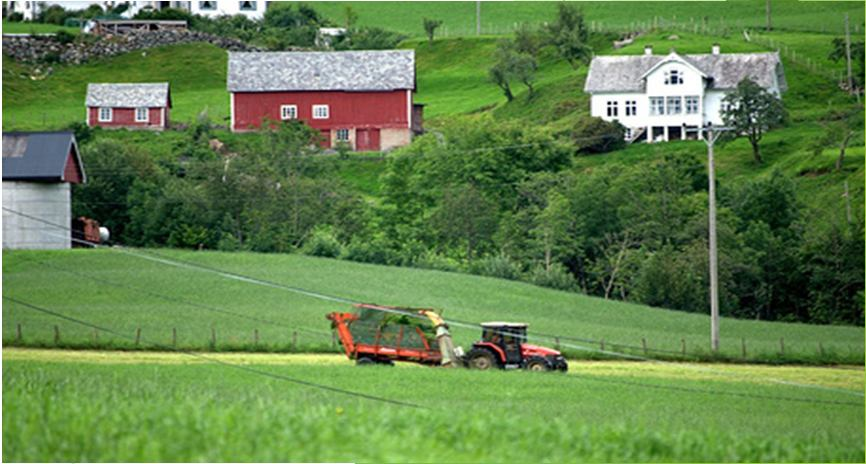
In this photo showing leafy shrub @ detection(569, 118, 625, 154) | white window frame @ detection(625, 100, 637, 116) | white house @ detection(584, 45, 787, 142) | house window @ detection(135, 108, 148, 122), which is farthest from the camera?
house window @ detection(135, 108, 148, 122)

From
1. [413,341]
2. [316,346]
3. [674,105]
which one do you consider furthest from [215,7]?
[413,341]

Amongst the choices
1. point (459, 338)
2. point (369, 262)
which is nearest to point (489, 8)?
point (369, 262)

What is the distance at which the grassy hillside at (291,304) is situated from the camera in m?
44.9

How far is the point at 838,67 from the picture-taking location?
3989 inches

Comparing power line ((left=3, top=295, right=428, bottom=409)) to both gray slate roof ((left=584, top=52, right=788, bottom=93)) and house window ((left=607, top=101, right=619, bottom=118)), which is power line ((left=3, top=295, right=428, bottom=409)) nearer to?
house window ((left=607, top=101, right=619, bottom=118))

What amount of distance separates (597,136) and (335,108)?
16.5m

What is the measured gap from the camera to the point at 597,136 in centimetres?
Result: 9119

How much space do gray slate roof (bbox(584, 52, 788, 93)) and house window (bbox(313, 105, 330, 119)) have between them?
15980 mm

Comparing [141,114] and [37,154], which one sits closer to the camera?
[37,154]

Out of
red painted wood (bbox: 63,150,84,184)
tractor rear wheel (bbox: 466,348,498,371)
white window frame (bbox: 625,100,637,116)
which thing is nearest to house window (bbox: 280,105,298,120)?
white window frame (bbox: 625,100,637,116)

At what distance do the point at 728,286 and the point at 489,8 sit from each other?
77.8 m

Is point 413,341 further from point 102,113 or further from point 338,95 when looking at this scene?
point 102,113

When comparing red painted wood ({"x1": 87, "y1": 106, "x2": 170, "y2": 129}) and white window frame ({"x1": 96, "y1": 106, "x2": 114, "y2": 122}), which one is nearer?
red painted wood ({"x1": 87, "y1": 106, "x2": 170, "y2": 129})

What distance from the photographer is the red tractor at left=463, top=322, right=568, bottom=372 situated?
36.4m
